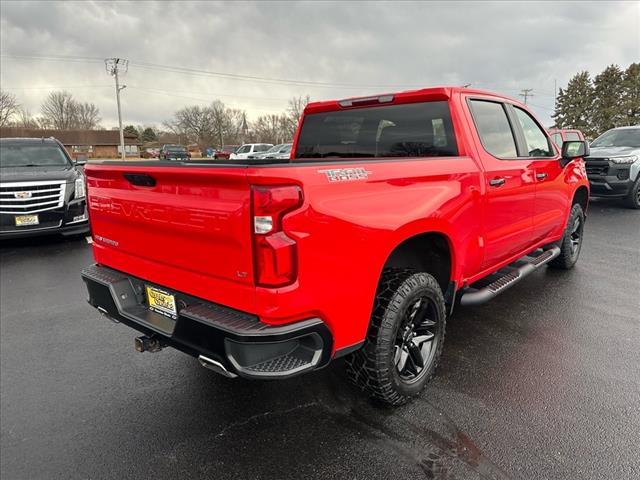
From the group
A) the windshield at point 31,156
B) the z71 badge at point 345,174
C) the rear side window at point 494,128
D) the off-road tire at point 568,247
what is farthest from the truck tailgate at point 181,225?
the windshield at point 31,156

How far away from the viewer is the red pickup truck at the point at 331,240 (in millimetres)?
1868

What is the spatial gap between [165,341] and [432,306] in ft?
5.48

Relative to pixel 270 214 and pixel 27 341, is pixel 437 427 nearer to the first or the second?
pixel 270 214

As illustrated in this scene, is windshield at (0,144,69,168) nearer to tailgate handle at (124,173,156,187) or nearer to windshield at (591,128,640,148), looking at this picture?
tailgate handle at (124,173,156,187)

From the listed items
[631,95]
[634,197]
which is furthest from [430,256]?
[631,95]

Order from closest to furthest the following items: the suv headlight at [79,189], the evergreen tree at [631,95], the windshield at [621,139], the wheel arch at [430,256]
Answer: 1. the wheel arch at [430,256]
2. the suv headlight at [79,189]
3. the windshield at [621,139]
4. the evergreen tree at [631,95]

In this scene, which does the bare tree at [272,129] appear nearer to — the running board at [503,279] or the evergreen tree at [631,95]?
the evergreen tree at [631,95]

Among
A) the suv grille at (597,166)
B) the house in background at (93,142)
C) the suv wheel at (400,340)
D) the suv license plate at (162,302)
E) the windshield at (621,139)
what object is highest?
the house in background at (93,142)

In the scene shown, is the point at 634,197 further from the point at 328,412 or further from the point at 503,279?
the point at 328,412

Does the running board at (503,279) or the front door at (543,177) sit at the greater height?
the front door at (543,177)

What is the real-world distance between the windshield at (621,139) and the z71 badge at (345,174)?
37.8 feet

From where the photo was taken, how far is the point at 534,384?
9.61 feet

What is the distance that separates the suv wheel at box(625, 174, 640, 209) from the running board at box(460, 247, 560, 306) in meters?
7.11

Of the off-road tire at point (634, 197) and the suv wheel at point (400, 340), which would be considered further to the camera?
the off-road tire at point (634, 197)
